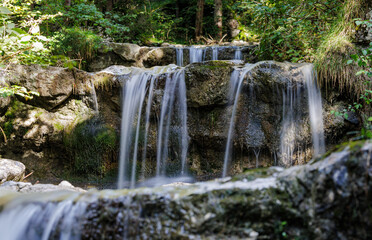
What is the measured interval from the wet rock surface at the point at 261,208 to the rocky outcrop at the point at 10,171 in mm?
3529

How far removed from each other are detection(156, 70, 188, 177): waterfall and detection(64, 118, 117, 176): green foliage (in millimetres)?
1242

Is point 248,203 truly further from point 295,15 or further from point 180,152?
point 295,15

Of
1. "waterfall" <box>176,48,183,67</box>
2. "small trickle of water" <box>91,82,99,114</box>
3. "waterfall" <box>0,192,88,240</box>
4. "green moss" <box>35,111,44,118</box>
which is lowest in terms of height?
"waterfall" <box>0,192,88,240</box>

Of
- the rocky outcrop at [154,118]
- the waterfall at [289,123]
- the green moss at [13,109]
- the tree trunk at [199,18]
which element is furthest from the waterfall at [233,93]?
the tree trunk at [199,18]

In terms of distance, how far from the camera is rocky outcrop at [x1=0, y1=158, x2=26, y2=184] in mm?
5148

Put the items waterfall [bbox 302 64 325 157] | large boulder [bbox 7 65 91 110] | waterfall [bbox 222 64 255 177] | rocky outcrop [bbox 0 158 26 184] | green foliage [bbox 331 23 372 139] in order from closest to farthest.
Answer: green foliage [bbox 331 23 372 139] < rocky outcrop [bbox 0 158 26 184] < waterfall [bbox 302 64 325 157] < waterfall [bbox 222 64 255 177] < large boulder [bbox 7 65 91 110]

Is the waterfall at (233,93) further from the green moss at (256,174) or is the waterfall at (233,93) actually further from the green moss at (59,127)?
the green moss at (59,127)

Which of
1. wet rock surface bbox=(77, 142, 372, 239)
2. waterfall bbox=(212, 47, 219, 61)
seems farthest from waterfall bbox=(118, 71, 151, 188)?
wet rock surface bbox=(77, 142, 372, 239)

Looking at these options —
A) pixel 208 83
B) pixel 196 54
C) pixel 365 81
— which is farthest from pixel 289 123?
pixel 196 54

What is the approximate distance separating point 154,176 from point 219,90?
260cm

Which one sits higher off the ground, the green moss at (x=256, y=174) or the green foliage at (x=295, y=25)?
the green foliage at (x=295, y=25)

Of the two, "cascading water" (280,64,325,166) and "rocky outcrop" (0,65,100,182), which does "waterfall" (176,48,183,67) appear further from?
"cascading water" (280,64,325,166)

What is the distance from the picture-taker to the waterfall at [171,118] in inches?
253

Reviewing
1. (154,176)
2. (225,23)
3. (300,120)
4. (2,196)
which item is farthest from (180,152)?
(225,23)
